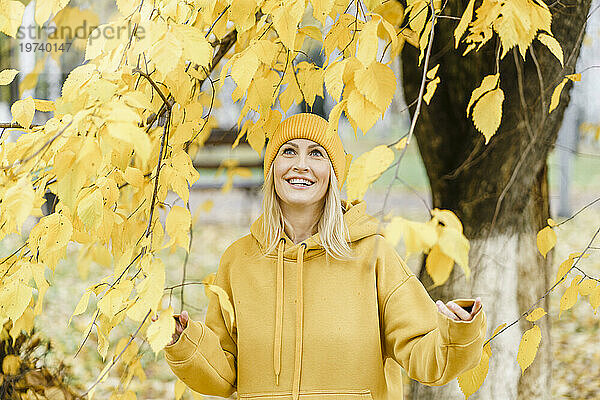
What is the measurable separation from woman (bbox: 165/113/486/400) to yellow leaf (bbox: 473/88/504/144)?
0.41m

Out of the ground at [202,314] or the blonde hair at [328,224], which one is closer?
the blonde hair at [328,224]

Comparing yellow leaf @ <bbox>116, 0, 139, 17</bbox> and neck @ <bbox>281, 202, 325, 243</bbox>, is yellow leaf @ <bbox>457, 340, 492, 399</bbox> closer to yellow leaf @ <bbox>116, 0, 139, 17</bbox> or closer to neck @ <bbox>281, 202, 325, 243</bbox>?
neck @ <bbox>281, 202, 325, 243</bbox>

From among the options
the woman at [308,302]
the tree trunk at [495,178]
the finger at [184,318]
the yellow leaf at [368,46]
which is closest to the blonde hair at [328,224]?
the woman at [308,302]

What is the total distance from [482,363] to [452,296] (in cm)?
110

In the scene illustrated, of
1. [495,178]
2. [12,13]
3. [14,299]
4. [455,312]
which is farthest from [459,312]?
[495,178]

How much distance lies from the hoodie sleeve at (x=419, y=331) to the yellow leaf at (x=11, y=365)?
1.72 meters

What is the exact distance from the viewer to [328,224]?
176 centimetres

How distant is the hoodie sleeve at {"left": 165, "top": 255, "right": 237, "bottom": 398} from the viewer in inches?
65.0

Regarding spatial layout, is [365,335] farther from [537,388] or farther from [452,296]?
[537,388]

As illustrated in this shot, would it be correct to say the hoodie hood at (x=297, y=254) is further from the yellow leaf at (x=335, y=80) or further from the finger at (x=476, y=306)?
the yellow leaf at (x=335, y=80)

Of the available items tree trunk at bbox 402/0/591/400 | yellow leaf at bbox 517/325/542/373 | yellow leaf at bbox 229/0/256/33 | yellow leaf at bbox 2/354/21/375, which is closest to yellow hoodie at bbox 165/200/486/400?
yellow leaf at bbox 517/325/542/373

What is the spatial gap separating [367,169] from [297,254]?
76 centimetres

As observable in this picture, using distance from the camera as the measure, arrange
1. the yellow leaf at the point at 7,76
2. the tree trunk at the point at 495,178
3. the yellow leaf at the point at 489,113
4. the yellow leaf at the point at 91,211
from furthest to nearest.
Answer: the tree trunk at the point at 495,178 < the yellow leaf at the point at 7,76 < the yellow leaf at the point at 489,113 < the yellow leaf at the point at 91,211

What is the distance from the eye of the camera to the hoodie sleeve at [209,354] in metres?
1.65
